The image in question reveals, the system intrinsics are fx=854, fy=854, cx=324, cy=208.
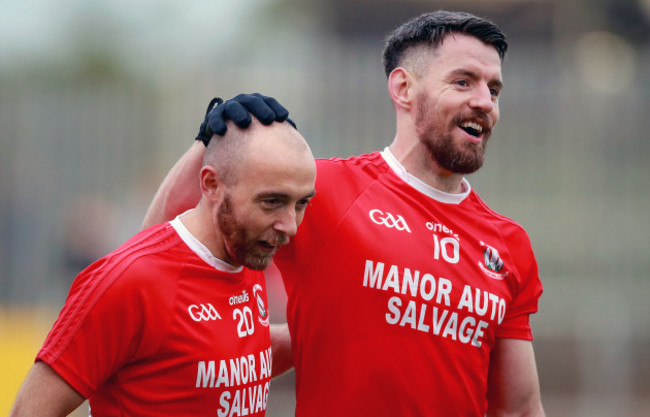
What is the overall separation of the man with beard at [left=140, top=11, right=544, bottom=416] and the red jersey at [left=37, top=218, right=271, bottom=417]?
15.7 inches

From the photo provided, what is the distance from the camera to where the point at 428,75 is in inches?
157

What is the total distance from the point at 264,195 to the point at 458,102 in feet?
3.72

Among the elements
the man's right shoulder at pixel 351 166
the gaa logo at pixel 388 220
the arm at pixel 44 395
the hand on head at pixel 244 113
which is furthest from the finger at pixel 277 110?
the arm at pixel 44 395

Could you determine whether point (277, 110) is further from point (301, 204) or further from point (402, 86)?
point (402, 86)

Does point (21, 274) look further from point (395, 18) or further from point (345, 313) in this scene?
point (345, 313)

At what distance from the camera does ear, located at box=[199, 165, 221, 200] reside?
334 centimetres

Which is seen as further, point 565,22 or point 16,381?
point 565,22

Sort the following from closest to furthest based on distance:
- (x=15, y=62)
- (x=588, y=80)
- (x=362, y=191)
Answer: (x=362, y=191), (x=588, y=80), (x=15, y=62)

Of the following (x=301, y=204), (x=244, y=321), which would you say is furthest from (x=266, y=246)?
(x=244, y=321)

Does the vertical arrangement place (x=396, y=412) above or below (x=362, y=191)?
below

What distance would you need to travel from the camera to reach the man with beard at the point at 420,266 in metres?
3.69

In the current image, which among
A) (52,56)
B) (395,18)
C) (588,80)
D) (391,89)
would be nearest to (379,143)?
(395,18)

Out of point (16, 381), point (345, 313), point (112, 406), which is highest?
point (345, 313)

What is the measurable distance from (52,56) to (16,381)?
8563 mm
